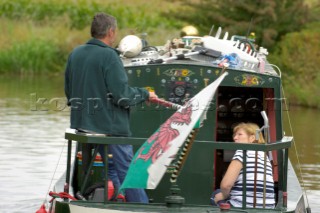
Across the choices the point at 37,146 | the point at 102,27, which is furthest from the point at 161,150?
the point at 37,146

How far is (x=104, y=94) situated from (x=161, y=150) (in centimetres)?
90

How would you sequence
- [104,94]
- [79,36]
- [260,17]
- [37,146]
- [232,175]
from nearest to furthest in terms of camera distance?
[104,94], [232,175], [37,146], [260,17], [79,36]

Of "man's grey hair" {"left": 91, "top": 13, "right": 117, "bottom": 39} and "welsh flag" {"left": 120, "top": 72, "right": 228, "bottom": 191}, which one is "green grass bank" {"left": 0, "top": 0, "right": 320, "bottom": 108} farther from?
"welsh flag" {"left": 120, "top": 72, "right": 228, "bottom": 191}

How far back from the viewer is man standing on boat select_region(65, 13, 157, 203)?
8977 millimetres

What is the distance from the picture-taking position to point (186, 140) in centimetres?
875

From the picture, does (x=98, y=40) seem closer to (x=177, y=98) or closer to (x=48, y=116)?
(x=177, y=98)

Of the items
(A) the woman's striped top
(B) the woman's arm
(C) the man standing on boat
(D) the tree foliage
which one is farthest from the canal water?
(D) the tree foliage

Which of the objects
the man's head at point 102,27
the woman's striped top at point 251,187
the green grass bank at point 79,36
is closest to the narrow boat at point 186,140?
the woman's striped top at point 251,187

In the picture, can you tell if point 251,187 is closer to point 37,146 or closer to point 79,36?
point 37,146

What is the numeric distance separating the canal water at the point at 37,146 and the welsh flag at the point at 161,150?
396 cm

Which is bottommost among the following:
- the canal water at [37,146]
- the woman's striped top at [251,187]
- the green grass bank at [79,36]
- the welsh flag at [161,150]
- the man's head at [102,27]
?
the canal water at [37,146]

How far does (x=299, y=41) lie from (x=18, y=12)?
17523 mm

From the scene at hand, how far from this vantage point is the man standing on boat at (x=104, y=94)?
898 centimetres

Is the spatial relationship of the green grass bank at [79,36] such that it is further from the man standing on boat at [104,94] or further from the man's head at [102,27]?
the man's head at [102,27]
